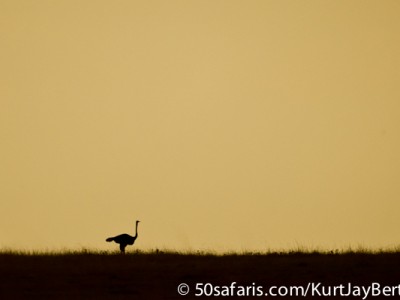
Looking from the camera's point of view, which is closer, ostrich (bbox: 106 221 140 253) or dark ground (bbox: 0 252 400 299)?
dark ground (bbox: 0 252 400 299)

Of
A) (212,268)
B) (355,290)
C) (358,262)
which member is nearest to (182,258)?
(212,268)

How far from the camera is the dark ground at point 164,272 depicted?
21.7m

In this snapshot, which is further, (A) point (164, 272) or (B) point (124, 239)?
(B) point (124, 239)

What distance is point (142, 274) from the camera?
77.2 feet

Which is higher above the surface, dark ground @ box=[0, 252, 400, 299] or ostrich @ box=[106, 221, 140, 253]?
ostrich @ box=[106, 221, 140, 253]

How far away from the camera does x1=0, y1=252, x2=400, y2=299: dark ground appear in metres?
21.7

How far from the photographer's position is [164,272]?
23.8 m

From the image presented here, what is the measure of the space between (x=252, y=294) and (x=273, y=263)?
12.5 feet

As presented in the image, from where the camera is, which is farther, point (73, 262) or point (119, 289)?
point (73, 262)

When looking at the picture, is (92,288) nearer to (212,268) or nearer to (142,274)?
(142,274)

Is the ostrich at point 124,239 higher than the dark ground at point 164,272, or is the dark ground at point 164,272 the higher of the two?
the ostrich at point 124,239

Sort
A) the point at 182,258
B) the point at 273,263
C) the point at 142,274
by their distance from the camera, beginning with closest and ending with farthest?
the point at 142,274
the point at 273,263
the point at 182,258

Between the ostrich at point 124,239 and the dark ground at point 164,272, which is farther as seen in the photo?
the ostrich at point 124,239

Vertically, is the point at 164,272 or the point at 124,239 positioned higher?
the point at 124,239
